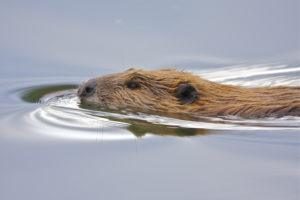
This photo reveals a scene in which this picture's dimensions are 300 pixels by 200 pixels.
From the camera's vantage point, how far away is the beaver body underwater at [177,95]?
6539 mm

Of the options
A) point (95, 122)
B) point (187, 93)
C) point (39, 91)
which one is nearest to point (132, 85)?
point (187, 93)

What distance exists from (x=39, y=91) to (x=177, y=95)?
1.71m

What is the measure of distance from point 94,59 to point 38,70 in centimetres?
64

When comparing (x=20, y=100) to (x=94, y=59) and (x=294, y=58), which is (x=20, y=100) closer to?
(x=94, y=59)

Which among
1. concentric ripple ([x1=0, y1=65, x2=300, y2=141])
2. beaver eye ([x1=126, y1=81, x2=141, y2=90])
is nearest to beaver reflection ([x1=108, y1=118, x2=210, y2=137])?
concentric ripple ([x1=0, y1=65, x2=300, y2=141])

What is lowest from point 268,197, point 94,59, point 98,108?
point 268,197

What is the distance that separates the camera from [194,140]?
19.2 feet

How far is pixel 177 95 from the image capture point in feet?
22.5

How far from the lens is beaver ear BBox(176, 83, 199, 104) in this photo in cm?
678

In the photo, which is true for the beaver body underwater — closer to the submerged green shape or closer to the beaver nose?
the beaver nose

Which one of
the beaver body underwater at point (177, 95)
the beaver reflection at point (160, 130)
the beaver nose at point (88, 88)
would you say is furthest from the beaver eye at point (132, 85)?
the beaver reflection at point (160, 130)

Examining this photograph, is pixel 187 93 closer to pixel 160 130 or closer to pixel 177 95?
pixel 177 95

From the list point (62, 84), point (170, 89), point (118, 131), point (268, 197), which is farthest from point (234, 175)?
point (62, 84)

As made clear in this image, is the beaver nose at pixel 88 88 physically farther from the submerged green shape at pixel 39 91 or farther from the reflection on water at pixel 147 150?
the submerged green shape at pixel 39 91
